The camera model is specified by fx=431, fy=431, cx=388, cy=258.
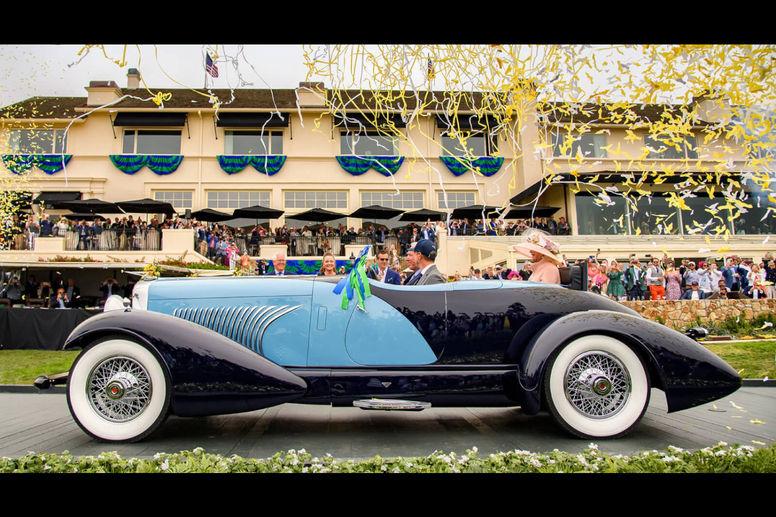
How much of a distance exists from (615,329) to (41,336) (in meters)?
12.1

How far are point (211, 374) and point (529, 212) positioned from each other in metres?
14.0

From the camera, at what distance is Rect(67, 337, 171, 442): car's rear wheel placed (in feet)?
9.83

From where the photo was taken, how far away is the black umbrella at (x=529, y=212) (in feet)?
48.1

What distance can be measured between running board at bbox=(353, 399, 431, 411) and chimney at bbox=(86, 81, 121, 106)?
2498cm

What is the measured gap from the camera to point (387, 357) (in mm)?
3189

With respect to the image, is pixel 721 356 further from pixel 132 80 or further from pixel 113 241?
pixel 132 80

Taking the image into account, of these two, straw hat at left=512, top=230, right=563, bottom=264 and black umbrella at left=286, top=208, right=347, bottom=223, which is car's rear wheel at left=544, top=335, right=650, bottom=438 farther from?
black umbrella at left=286, top=208, right=347, bottom=223

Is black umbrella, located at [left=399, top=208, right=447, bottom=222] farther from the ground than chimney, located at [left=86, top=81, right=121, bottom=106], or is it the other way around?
chimney, located at [left=86, top=81, right=121, bottom=106]

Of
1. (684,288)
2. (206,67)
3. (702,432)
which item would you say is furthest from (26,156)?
(684,288)

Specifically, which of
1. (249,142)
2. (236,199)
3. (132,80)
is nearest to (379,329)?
(236,199)

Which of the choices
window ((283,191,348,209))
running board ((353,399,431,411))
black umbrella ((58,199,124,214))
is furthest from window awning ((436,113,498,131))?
black umbrella ((58,199,124,214))

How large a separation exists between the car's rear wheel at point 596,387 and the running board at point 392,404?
93 centimetres

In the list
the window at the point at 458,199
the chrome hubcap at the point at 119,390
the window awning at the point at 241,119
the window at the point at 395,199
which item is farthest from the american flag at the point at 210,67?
the window awning at the point at 241,119
